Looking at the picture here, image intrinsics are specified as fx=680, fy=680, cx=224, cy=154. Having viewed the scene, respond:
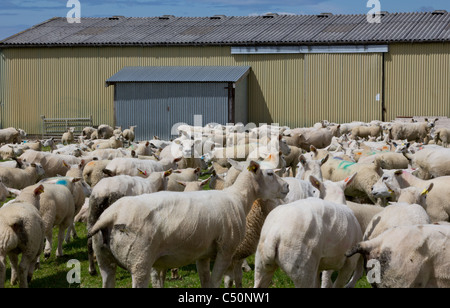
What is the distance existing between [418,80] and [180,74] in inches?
571

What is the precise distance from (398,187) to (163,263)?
207 inches

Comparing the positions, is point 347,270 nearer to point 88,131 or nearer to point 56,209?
point 56,209

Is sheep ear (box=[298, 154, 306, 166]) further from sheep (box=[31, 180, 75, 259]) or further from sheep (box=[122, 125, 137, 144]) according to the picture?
sheep (box=[122, 125, 137, 144])

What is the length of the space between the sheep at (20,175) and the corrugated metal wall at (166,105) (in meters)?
23.3

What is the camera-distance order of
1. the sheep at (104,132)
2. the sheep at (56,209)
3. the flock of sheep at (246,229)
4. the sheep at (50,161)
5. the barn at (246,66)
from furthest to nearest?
1. the barn at (246,66)
2. the sheep at (104,132)
3. the sheep at (50,161)
4. the sheep at (56,209)
5. the flock of sheep at (246,229)

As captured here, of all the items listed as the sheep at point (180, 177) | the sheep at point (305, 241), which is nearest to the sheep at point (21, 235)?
the sheep at point (305, 241)

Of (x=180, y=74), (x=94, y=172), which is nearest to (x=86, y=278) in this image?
(x=94, y=172)

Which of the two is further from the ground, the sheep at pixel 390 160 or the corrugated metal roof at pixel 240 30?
the corrugated metal roof at pixel 240 30

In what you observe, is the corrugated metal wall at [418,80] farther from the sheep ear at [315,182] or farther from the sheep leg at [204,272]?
the sheep leg at [204,272]

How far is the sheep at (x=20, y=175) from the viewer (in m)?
15.9

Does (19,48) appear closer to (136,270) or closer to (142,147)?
(142,147)

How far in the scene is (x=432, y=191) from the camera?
11.5 m

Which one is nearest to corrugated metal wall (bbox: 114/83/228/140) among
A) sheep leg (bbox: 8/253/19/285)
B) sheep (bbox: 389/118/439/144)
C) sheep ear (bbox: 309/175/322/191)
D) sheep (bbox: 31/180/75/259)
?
sheep (bbox: 389/118/439/144)

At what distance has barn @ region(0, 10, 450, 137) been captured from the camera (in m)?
41.0
